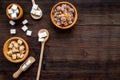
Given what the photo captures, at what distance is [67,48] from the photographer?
1.83 meters

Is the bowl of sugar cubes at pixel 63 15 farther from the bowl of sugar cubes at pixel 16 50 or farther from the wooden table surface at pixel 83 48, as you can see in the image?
the bowl of sugar cubes at pixel 16 50

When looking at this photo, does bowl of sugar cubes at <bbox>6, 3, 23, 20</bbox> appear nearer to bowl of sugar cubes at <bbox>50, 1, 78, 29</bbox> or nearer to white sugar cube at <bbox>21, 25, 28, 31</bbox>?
white sugar cube at <bbox>21, 25, 28, 31</bbox>

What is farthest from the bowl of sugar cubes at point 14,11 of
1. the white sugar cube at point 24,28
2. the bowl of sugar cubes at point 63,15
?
the bowl of sugar cubes at point 63,15

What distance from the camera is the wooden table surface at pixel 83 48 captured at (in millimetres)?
1820

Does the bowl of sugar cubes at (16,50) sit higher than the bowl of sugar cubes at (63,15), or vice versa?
the bowl of sugar cubes at (63,15)

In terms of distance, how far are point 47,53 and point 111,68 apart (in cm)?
35

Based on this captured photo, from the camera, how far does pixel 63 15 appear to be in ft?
5.79

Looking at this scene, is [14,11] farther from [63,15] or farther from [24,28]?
[63,15]

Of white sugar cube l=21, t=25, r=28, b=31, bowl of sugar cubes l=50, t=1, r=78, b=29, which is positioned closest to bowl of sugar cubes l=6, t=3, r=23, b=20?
white sugar cube l=21, t=25, r=28, b=31

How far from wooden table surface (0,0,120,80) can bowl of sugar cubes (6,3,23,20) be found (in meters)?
0.13

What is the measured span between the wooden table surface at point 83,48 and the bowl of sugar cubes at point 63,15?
5cm

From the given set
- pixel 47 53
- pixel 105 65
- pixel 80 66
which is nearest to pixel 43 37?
pixel 47 53

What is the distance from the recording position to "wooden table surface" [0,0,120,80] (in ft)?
5.97

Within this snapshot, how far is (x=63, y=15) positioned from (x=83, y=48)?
0.21 meters
